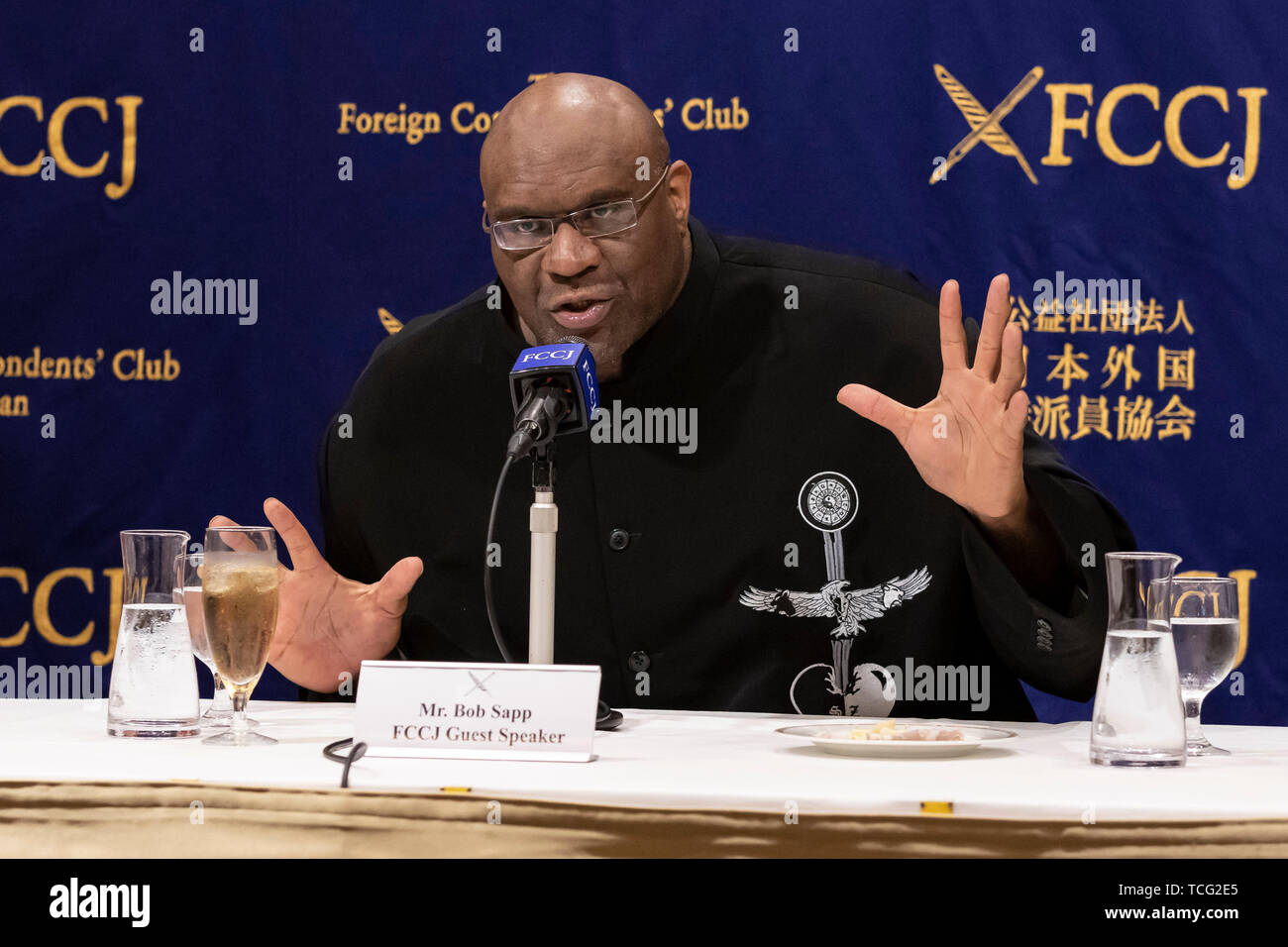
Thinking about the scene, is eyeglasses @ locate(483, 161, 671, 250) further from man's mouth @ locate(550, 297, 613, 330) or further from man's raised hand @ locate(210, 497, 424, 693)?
man's raised hand @ locate(210, 497, 424, 693)

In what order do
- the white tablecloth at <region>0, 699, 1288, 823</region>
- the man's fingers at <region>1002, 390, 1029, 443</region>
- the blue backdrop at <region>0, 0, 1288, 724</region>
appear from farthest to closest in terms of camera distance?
the blue backdrop at <region>0, 0, 1288, 724</region> < the man's fingers at <region>1002, 390, 1029, 443</region> < the white tablecloth at <region>0, 699, 1288, 823</region>

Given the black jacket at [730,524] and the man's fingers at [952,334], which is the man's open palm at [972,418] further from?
the black jacket at [730,524]

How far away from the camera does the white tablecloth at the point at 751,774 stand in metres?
0.96

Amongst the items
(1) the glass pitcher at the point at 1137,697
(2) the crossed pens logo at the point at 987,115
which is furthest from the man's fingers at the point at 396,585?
(2) the crossed pens logo at the point at 987,115

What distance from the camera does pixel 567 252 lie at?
2.06m

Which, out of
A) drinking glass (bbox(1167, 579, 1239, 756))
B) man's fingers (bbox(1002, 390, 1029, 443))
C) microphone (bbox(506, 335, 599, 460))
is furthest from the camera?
man's fingers (bbox(1002, 390, 1029, 443))

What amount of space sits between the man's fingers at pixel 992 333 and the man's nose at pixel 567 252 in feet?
2.16

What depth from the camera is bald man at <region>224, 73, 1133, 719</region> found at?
210cm

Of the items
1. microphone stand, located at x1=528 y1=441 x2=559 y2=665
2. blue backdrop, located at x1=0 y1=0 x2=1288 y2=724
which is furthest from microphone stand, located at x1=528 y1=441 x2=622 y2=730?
blue backdrop, located at x1=0 y1=0 x2=1288 y2=724

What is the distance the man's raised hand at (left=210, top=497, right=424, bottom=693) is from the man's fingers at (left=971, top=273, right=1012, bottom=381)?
0.76 metres

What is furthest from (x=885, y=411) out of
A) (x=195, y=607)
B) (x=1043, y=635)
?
(x=195, y=607)

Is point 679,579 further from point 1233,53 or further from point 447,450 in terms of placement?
point 1233,53

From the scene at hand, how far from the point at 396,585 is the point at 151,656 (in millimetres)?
395

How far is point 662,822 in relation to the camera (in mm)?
970
